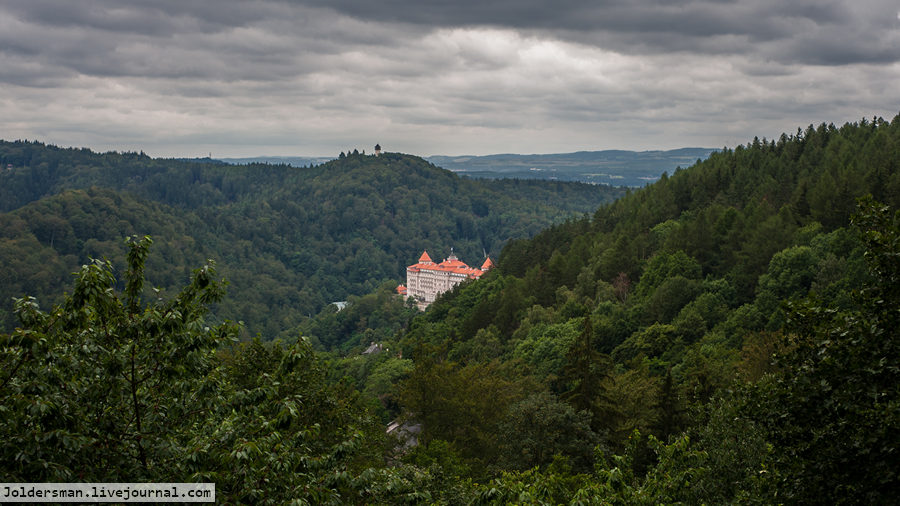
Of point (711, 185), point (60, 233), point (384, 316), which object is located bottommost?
point (384, 316)

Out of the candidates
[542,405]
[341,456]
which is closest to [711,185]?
[542,405]

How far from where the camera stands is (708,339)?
147 feet

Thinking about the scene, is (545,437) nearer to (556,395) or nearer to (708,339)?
(556,395)

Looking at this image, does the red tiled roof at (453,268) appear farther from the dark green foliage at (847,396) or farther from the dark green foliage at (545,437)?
the dark green foliage at (847,396)

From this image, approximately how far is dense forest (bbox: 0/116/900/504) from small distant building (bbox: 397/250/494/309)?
103033 mm

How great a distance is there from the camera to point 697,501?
1634 centimetres

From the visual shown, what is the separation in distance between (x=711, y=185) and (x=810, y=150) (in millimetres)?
12396

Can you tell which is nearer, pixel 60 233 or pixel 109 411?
pixel 109 411

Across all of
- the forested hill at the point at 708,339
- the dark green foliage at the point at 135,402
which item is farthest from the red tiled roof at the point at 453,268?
the dark green foliage at the point at 135,402

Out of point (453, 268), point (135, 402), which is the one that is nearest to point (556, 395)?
point (135, 402)

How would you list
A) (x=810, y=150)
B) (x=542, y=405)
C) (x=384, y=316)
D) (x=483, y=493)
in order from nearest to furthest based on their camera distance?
(x=483, y=493), (x=542, y=405), (x=810, y=150), (x=384, y=316)

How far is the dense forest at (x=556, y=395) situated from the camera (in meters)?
9.47

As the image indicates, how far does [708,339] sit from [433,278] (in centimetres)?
13118

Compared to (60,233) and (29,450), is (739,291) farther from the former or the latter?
(60,233)
